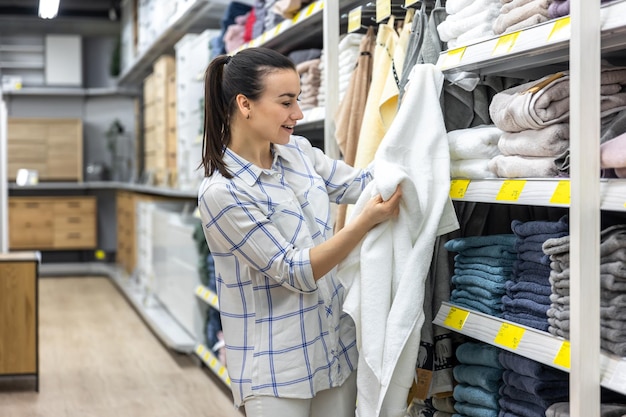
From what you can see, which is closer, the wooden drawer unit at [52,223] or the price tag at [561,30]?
the price tag at [561,30]

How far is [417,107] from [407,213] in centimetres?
32

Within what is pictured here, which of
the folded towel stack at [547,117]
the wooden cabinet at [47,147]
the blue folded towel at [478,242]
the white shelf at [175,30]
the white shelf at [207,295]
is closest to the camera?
the folded towel stack at [547,117]

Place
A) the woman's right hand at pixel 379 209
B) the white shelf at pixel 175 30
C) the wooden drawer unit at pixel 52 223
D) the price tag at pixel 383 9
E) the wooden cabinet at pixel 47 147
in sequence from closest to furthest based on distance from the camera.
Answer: the woman's right hand at pixel 379 209
the price tag at pixel 383 9
the white shelf at pixel 175 30
the wooden drawer unit at pixel 52 223
the wooden cabinet at pixel 47 147

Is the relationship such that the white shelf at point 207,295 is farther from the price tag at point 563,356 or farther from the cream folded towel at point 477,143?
the price tag at point 563,356

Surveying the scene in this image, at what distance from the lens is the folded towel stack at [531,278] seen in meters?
2.06

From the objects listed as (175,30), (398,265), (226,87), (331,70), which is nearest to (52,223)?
(175,30)

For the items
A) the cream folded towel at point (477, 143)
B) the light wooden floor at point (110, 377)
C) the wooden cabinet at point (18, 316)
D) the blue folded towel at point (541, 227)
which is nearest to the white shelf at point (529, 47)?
the cream folded towel at point (477, 143)

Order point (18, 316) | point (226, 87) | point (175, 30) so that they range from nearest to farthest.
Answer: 1. point (226, 87)
2. point (18, 316)
3. point (175, 30)

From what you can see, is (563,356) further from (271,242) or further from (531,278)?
(271,242)

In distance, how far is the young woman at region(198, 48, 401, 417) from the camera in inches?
83.0

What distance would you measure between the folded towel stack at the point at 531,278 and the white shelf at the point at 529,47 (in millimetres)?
432

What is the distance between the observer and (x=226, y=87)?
2244mm

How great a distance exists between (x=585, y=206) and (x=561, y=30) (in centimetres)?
41

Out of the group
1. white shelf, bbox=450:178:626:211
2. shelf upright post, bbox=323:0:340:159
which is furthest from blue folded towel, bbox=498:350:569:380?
shelf upright post, bbox=323:0:340:159
